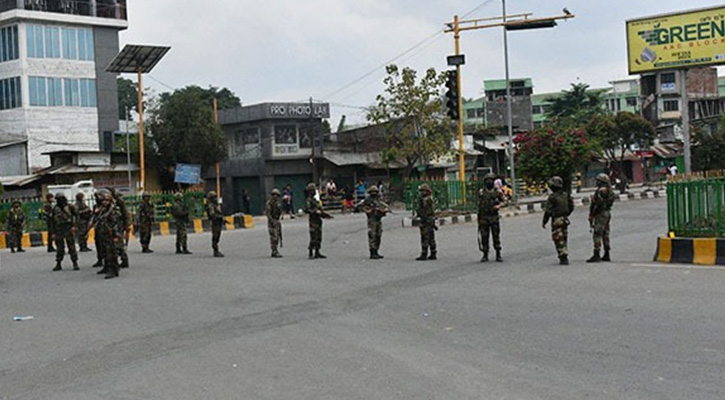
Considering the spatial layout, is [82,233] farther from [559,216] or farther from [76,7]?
[76,7]

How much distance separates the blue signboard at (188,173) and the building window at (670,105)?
49671 mm

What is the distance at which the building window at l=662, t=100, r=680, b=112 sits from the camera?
73.9 m

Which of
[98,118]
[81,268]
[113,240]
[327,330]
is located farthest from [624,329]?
[98,118]

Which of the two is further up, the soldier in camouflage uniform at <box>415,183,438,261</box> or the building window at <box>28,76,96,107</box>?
the building window at <box>28,76,96,107</box>

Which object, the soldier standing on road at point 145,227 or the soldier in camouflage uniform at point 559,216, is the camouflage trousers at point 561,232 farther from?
the soldier standing on road at point 145,227

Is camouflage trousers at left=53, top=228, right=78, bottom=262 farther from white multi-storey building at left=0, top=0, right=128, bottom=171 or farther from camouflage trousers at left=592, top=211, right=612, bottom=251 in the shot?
white multi-storey building at left=0, top=0, right=128, bottom=171

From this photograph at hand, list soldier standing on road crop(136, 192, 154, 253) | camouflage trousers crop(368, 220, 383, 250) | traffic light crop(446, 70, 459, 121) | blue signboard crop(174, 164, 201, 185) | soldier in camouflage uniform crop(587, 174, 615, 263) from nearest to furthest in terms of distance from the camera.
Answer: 1. soldier in camouflage uniform crop(587, 174, 615, 263)
2. camouflage trousers crop(368, 220, 383, 250)
3. soldier standing on road crop(136, 192, 154, 253)
4. traffic light crop(446, 70, 459, 121)
5. blue signboard crop(174, 164, 201, 185)

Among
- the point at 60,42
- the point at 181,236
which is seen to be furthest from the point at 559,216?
the point at 60,42

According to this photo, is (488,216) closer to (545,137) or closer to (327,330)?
(327,330)

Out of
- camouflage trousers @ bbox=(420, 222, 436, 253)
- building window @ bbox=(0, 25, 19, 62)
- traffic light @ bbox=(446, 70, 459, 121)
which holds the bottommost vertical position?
camouflage trousers @ bbox=(420, 222, 436, 253)

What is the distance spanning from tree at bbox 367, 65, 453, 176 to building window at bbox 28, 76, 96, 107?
19.3 m

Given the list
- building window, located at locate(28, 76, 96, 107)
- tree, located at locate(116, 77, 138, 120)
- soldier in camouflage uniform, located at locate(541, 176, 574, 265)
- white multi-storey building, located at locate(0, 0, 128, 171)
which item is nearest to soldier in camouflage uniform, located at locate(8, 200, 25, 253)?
soldier in camouflage uniform, located at locate(541, 176, 574, 265)

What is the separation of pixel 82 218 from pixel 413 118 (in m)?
24.8

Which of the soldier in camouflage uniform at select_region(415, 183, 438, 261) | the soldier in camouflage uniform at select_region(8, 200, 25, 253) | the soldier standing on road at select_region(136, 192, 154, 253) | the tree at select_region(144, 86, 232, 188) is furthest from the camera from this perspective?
the tree at select_region(144, 86, 232, 188)
